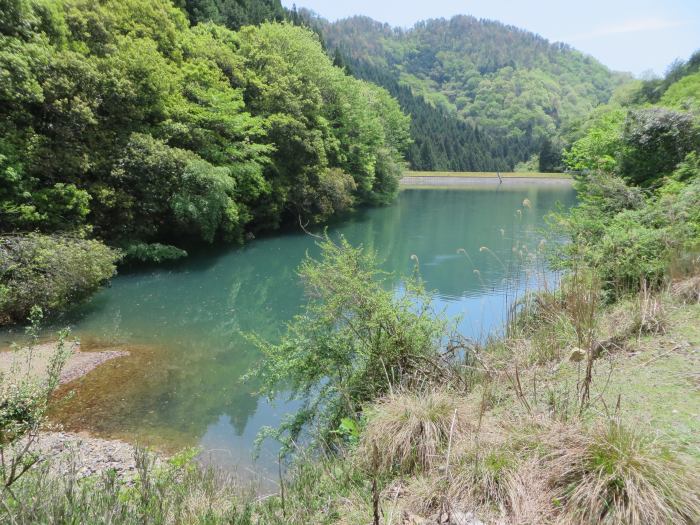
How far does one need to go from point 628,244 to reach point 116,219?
14112 millimetres

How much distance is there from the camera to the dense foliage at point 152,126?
11.6 metres

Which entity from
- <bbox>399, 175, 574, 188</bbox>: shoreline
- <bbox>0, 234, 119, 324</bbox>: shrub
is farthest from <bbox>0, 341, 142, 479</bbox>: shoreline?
<bbox>399, 175, 574, 188</bbox>: shoreline

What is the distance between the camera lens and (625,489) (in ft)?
7.16

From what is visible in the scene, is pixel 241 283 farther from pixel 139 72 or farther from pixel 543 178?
pixel 543 178

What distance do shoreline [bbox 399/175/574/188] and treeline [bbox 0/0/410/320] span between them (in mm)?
34003

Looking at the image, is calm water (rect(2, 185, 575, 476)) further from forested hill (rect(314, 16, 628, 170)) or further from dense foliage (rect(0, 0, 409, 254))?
forested hill (rect(314, 16, 628, 170))

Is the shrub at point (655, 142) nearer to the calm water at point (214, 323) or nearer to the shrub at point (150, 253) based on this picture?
the calm water at point (214, 323)

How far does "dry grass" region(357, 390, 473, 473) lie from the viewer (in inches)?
121

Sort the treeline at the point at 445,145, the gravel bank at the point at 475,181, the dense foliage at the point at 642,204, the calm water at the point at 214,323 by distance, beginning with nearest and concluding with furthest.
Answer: the dense foliage at the point at 642,204 → the calm water at the point at 214,323 → the gravel bank at the point at 475,181 → the treeline at the point at 445,145

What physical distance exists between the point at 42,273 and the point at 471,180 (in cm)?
5614

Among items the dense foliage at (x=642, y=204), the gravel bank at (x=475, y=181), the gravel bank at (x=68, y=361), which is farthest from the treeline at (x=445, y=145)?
the gravel bank at (x=68, y=361)

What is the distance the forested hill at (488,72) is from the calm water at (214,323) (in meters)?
65.6

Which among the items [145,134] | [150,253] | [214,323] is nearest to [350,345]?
[214,323]

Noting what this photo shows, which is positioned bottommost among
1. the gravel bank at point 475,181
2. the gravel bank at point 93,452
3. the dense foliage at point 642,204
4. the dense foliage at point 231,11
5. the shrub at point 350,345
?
the gravel bank at point 93,452
